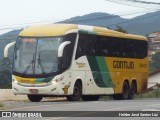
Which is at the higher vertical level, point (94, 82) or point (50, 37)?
point (50, 37)

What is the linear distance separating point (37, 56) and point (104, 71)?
17.4 feet

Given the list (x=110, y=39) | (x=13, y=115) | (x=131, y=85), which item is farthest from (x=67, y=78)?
(x=13, y=115)

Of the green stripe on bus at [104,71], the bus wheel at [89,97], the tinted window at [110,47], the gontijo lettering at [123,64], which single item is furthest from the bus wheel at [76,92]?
the gontijo lettering at [123,64]

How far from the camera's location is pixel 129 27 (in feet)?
609

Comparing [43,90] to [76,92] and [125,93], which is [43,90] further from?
[125,93]

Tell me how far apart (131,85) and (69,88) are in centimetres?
764

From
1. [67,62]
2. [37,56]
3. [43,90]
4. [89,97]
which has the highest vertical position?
[37,56]

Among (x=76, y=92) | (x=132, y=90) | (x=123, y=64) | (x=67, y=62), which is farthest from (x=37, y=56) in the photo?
(x=132, y=90)

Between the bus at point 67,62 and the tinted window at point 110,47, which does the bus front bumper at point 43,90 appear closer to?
the bus at point 67,62

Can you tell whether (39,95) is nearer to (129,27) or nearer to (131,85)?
(131,85)

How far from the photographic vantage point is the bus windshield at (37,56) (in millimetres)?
28094

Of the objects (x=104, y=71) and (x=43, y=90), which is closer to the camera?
(x=43, y=90)

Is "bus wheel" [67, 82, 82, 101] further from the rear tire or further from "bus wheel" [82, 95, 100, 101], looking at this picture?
the rear tire

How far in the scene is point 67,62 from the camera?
93.8 feet
